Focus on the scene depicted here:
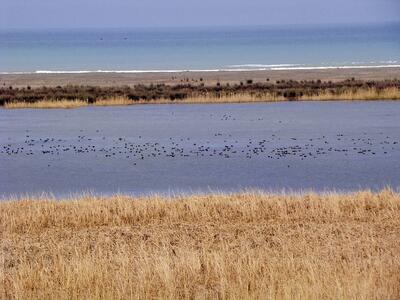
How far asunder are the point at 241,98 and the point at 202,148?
18.0 metres

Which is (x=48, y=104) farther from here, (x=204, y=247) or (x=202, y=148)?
(x=204, y=247)

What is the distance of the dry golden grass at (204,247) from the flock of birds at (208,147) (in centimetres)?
1151

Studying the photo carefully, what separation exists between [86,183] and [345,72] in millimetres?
56338

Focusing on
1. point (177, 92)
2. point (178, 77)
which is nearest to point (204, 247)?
point (177, 92)

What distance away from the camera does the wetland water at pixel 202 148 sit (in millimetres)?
25031

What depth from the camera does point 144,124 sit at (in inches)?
1570

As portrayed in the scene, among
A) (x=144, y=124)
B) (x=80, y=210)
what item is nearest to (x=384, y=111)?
(x=144, y=124)

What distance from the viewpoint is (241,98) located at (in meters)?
49.7

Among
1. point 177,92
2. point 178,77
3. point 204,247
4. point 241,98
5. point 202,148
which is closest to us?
point 204,247

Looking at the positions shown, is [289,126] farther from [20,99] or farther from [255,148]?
[20,99]

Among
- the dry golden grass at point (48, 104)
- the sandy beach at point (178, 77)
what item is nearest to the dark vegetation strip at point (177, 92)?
the dry golden grass at point (48, 104)

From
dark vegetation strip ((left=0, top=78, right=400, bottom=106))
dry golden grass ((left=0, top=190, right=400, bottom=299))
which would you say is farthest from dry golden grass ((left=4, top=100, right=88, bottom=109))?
dry golden grass ((left=0, top=190, right=400, bottom=299))

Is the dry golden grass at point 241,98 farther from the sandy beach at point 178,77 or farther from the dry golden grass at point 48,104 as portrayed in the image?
the sandy beach at point 178,77

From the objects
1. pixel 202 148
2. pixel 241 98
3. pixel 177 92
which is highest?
pixel 177 92
